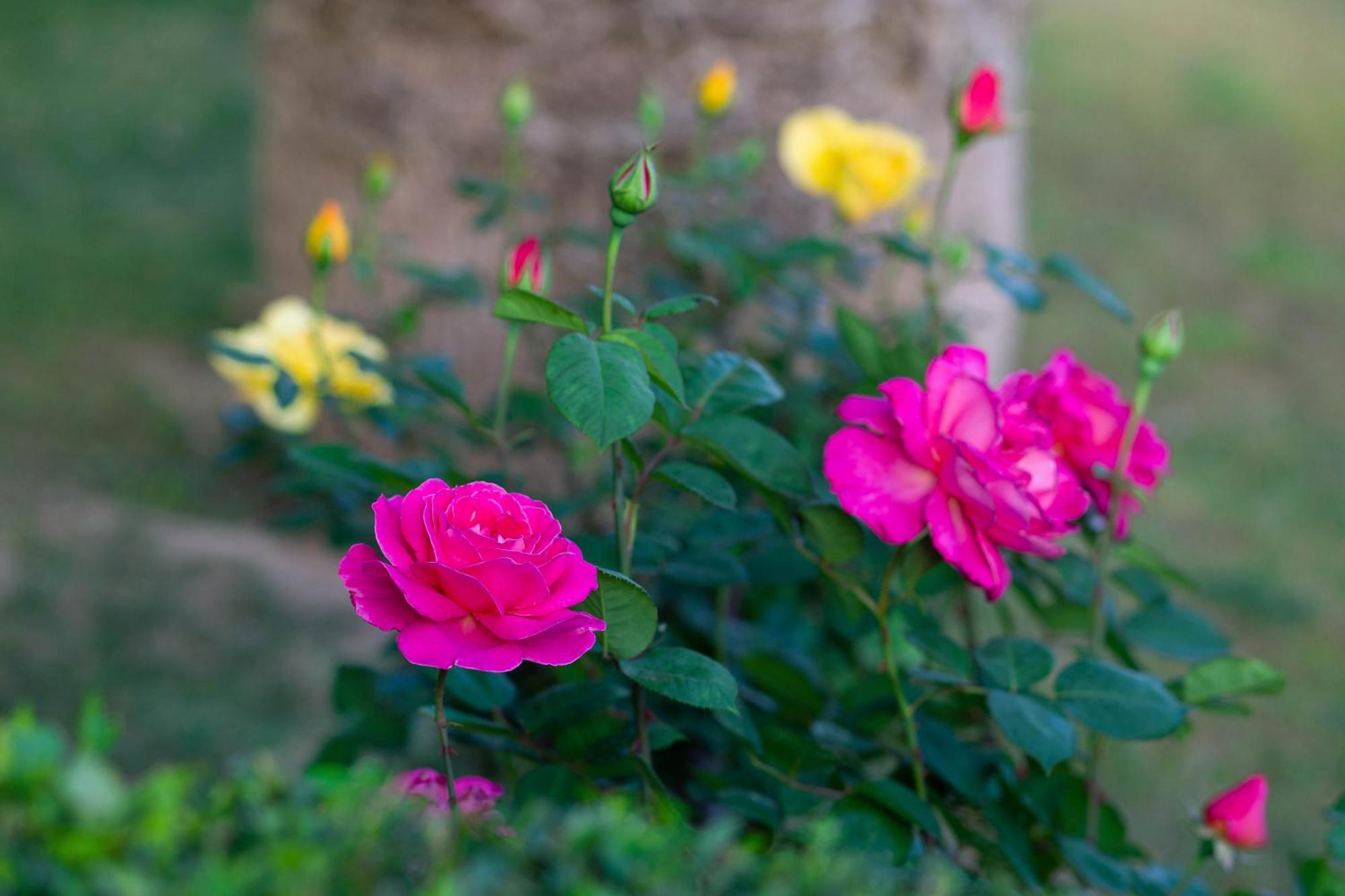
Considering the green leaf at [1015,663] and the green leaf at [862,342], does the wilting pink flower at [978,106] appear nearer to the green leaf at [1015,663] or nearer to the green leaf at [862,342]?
the green leaf at [862,342]

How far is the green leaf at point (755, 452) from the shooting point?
0.98 metres

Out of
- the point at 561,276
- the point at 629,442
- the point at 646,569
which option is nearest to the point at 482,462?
the point at 561,276

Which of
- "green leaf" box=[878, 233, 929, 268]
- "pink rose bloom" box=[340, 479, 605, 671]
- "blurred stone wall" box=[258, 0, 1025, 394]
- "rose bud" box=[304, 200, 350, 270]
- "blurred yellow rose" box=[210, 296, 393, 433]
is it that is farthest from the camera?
"blurred stone wall" box=[258, 0, 1025, 394]

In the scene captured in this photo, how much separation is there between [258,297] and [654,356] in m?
3.34

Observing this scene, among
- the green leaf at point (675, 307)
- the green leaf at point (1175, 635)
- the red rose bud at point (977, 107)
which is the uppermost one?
the red rose bud at point (977, 107)

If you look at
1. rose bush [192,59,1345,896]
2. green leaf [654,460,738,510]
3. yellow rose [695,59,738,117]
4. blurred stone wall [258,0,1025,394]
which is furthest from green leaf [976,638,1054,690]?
blurred stone wall [258,0,1025,394]

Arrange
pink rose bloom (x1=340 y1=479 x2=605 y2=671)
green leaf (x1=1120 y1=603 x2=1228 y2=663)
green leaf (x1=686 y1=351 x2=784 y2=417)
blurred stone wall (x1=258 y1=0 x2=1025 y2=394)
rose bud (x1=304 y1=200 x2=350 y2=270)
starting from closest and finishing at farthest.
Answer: pink rose bloom (x1=340 y1=479 x2=605 y2=671), green leaf (x1=686 y1=351 x2=784 y2=417), green leaf (x1=1120 y1=603 x2=1228 y2=663), rose bud (x1=304 y1=200 x2=350 y2=270), blurred stone wall (x1=258 y1=0 x2=1025 y2=394)

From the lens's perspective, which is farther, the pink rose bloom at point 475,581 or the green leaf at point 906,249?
the green leaf at point 906,249

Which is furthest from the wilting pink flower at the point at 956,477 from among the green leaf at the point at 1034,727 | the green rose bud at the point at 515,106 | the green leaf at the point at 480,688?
the green rose bud at the point at 515,106

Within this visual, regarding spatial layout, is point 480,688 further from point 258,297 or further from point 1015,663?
point 258,297

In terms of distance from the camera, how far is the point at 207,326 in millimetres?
3959

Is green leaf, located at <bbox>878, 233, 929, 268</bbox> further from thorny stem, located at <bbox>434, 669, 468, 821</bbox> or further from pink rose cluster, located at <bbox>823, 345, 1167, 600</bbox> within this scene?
thorny stem, located at <bbox>434, 669, 468, 821</bbox>

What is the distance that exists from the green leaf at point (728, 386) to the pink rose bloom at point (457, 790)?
0.31m

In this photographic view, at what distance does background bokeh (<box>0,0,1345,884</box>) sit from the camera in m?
2.44
